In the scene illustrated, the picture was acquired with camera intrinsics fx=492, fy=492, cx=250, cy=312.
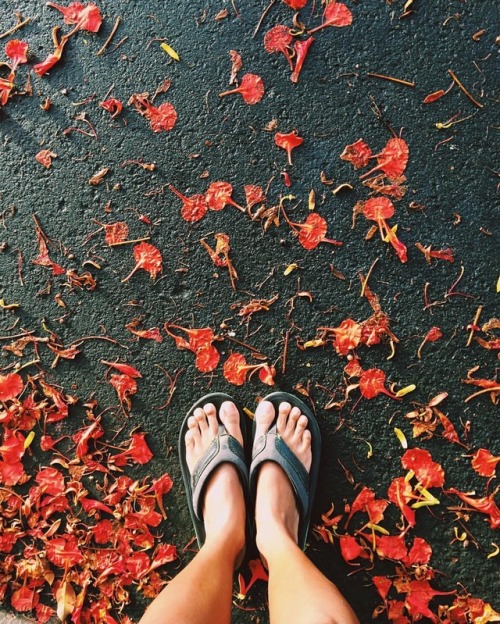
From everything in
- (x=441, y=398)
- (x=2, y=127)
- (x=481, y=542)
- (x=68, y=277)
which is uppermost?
(x=2, y=127)

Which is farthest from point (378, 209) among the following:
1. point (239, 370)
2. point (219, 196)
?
point (239, 370)

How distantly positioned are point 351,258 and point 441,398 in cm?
64

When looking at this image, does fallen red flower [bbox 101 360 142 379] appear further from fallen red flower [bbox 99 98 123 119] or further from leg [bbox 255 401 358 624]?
fallen red flower [bbox 99 98 123 119]

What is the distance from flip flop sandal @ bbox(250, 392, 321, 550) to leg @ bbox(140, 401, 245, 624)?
105mm

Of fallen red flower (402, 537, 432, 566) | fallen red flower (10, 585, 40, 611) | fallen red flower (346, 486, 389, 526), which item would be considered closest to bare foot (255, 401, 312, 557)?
fallen red flower (346, 486, 389, 526)

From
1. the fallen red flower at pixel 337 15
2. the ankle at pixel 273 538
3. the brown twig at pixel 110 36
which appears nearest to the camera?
the ankle at pixel 273 538

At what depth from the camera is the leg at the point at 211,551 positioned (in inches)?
57.9

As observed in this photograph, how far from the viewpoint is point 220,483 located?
195 centimetres

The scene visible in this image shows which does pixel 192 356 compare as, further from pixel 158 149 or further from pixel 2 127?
pixel 2 127

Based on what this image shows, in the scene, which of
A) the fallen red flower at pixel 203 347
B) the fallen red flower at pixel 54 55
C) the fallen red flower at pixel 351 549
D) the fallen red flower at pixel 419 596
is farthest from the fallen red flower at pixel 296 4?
the fallen red flower at pixel 419 596

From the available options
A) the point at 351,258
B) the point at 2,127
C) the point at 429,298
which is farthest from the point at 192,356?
the point at 2,127

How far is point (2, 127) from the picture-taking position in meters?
2.11

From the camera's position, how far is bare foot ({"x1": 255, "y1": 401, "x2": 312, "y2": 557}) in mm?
1878

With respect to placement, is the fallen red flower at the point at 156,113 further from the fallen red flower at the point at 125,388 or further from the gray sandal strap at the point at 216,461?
the gray sandal strap at the point at 216,461
